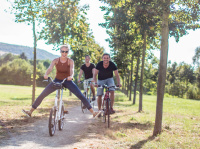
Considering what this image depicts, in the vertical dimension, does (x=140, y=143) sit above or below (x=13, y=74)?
Answer: below

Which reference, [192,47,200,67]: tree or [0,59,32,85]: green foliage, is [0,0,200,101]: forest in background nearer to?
[192,47,200,67]: tree

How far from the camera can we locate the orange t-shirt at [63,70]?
20.0 ft

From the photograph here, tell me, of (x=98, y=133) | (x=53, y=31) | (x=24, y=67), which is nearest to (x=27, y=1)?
(x=53, y=31)

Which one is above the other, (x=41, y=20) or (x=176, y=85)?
(x=41, y=20)

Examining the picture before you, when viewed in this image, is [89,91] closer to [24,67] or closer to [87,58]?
[87,58]

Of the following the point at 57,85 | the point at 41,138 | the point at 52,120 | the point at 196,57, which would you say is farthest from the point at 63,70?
the point at 196,57

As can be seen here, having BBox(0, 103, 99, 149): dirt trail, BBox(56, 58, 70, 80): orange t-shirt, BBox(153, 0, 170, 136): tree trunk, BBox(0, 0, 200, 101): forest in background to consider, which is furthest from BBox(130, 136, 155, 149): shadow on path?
BBox(0, 0, 200, 101): forest in background

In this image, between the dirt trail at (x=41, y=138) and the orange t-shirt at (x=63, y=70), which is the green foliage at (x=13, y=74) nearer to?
the dirt trail at (x=41, y=138)

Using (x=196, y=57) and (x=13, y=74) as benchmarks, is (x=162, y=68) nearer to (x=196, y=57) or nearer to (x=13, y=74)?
(x=196, y=57)

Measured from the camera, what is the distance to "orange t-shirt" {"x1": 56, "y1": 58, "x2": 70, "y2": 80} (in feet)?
20.0

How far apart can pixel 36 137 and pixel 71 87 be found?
144cm

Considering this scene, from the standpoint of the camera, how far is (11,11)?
11406 millimetres

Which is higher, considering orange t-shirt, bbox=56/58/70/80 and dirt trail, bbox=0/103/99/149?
orange t-shirt, bbox=56/58/70/80

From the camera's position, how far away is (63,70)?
20.1ft
